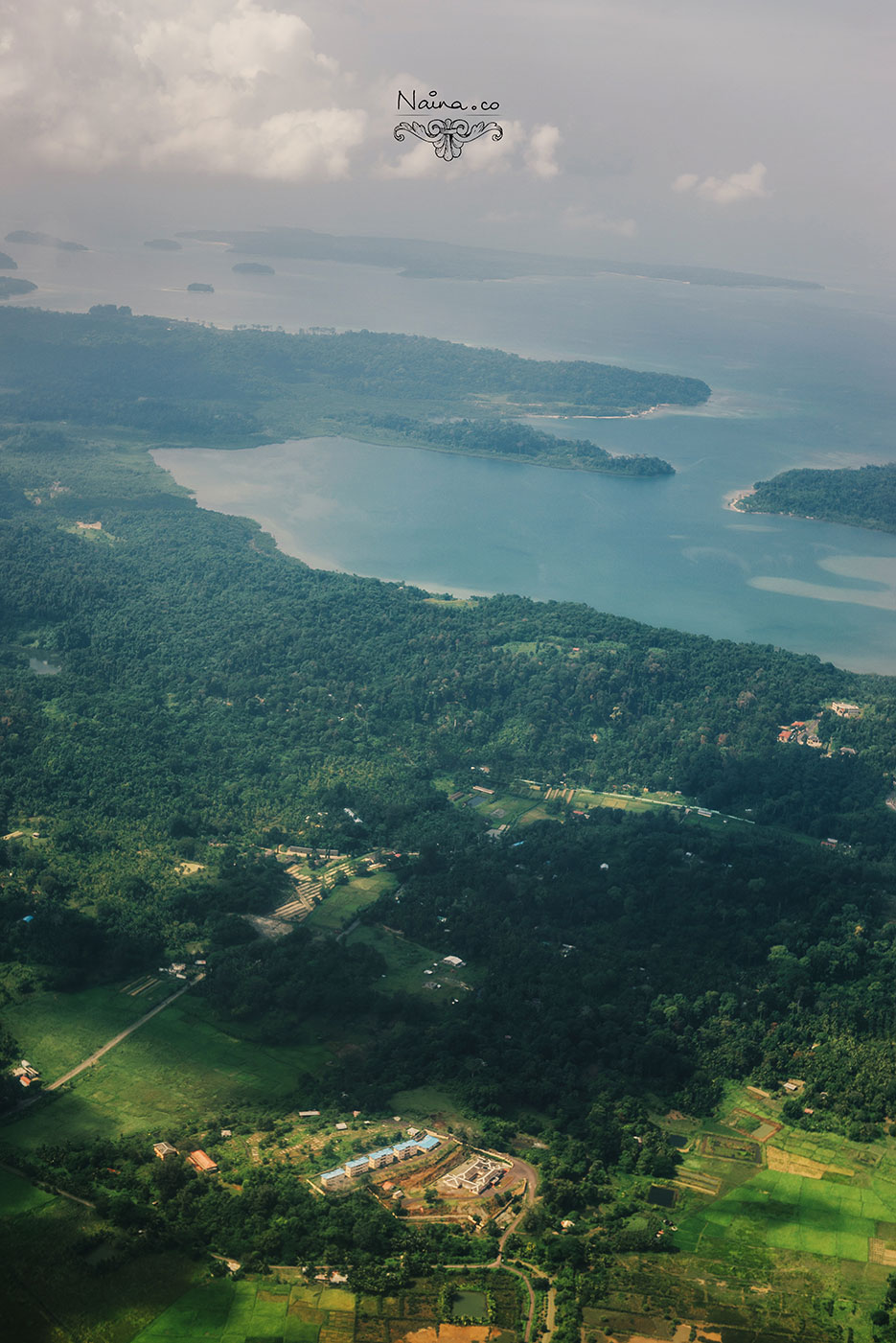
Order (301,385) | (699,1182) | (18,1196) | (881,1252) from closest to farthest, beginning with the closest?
(881,1252) < (18,1196) < (699,1182) < (301,385)

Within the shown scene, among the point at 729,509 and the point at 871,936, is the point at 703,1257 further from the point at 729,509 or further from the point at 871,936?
the point at 729,509

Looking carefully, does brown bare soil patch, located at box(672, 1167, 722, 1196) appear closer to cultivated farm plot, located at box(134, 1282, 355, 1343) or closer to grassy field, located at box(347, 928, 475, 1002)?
cultivated farm plot, located at box(134, 1282, 355, 1343)

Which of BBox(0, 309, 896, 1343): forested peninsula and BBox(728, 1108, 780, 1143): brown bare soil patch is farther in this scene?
BBox(728, 1108, 780, 1143): brown bare soil patch

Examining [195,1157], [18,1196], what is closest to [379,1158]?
[195,1157]

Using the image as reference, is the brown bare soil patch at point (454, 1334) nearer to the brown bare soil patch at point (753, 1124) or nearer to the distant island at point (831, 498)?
the brown bare soil patch at point (753, 1124)

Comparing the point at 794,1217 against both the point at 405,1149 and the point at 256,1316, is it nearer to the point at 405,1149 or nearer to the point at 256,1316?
the point at 405,1149

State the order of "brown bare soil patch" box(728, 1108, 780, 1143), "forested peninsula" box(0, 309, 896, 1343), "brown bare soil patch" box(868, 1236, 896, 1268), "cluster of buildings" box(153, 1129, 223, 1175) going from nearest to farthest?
"forested peninsula" box(0, 309, 896, 1343) < "brown bare soil patch" box(868, 1236, 896, 1268) < "cluster of buildings" box(153, 1129, 223, 1175) < "brown bare soil patch" box(728, 1108, 780, 1143)

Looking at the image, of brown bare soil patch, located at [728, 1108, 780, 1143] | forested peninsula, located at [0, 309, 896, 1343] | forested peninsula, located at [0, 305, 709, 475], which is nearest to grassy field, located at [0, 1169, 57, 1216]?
forested peninsula, located at [0, 309, 896, 1343]
